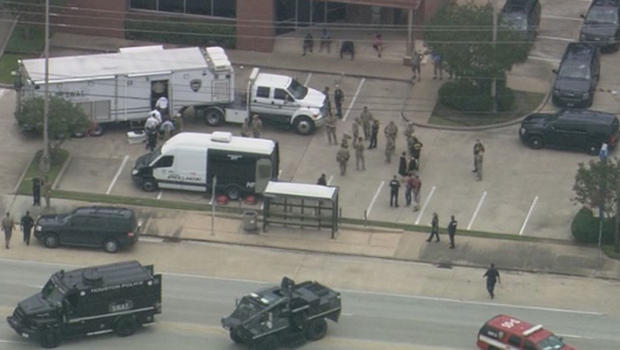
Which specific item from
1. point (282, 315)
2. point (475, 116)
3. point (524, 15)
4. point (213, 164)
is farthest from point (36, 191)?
point (524, 15)

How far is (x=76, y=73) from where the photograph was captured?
7719 cm

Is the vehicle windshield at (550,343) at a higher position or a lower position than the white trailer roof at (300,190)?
lower

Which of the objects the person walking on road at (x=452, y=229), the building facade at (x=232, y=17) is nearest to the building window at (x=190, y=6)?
the building facade at (x=232, y=17)

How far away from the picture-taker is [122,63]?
78.4 meters

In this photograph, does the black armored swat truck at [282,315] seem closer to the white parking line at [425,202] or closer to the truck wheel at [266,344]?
the truck wheel at [266,344]

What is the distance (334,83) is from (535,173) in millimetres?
11776

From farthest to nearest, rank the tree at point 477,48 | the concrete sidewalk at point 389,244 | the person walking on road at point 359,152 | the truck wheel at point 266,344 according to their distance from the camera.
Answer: the tree at point 477,48, the person walking on road at point 359,152, the concrete sidewalk at point 389,244, the truck wheel at point 266,344

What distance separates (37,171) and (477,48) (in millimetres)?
18795

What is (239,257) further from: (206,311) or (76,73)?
(76,73)

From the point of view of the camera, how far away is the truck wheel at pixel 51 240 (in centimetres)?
6773

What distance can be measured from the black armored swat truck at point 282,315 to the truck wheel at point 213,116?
19.8 metres

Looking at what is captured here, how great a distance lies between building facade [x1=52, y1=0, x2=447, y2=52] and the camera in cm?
8556

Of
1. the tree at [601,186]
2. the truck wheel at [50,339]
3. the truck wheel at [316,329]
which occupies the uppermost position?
the tree at [601,186]

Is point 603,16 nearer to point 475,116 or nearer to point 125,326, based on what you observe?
point 475,116
